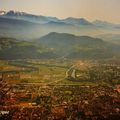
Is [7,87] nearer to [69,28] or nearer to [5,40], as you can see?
[5,40]

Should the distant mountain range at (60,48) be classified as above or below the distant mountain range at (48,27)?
below

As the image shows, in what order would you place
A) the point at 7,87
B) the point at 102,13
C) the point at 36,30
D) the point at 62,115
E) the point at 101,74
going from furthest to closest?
the point at 36,30, the point at 102,13, the point at 101,74, the point at 7,87, the point at 62,115

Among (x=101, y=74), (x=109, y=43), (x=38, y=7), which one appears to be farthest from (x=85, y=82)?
(x=38, y=7)

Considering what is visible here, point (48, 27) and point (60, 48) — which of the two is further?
point (48, 27)

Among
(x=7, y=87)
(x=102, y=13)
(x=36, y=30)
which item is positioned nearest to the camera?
(x=7, y=87)

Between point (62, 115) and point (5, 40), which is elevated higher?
point (5, 40)

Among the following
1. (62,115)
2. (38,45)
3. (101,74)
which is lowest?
(62,115)

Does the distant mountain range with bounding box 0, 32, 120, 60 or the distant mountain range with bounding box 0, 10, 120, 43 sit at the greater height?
the distant mountain range with bounding box 0, 10, 120, 43

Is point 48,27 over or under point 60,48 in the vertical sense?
over

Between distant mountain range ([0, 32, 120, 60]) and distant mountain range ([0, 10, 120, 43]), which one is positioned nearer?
distant mountain range ([0, 32, 120, 60])

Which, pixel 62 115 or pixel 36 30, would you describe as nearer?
pixel 62 115

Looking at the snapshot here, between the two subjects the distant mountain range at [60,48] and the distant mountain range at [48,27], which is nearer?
the distant mountain range at [60,48]
